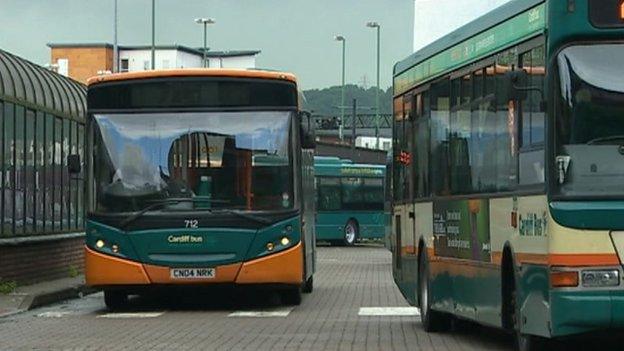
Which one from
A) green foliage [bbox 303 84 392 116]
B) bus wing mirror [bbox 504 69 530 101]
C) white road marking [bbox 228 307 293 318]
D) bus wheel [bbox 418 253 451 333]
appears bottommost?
white road marking [bbox 228 307 293 318]

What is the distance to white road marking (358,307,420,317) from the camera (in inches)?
720

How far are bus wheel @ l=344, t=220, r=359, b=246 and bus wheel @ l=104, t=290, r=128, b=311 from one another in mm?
31868

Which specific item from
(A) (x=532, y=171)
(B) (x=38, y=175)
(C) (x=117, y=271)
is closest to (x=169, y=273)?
(C) (x=117, y=271)

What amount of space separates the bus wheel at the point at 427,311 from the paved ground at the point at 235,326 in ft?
0.47

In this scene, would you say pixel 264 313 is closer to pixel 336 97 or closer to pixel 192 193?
pixel 192 193

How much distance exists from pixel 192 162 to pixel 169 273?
1.54 m

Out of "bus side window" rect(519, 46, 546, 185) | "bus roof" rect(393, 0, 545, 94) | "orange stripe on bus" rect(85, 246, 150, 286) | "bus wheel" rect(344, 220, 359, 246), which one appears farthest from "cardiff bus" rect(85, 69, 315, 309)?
"bus wheel" rect(344, 220, 359, 246)

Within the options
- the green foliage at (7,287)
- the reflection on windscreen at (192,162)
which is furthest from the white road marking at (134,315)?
the green foliage at (7,287)

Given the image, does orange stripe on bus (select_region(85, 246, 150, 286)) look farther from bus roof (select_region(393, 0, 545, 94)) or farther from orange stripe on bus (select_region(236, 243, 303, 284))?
bus roof (select_region(393, 0, 545, 94))

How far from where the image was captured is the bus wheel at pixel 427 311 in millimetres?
→ 14891

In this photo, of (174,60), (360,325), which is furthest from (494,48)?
(174,60)

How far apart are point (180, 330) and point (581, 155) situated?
7.48 metres

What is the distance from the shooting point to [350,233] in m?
51.6

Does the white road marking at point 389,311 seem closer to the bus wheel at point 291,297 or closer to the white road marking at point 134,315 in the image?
the bus wheel at point 291,297
